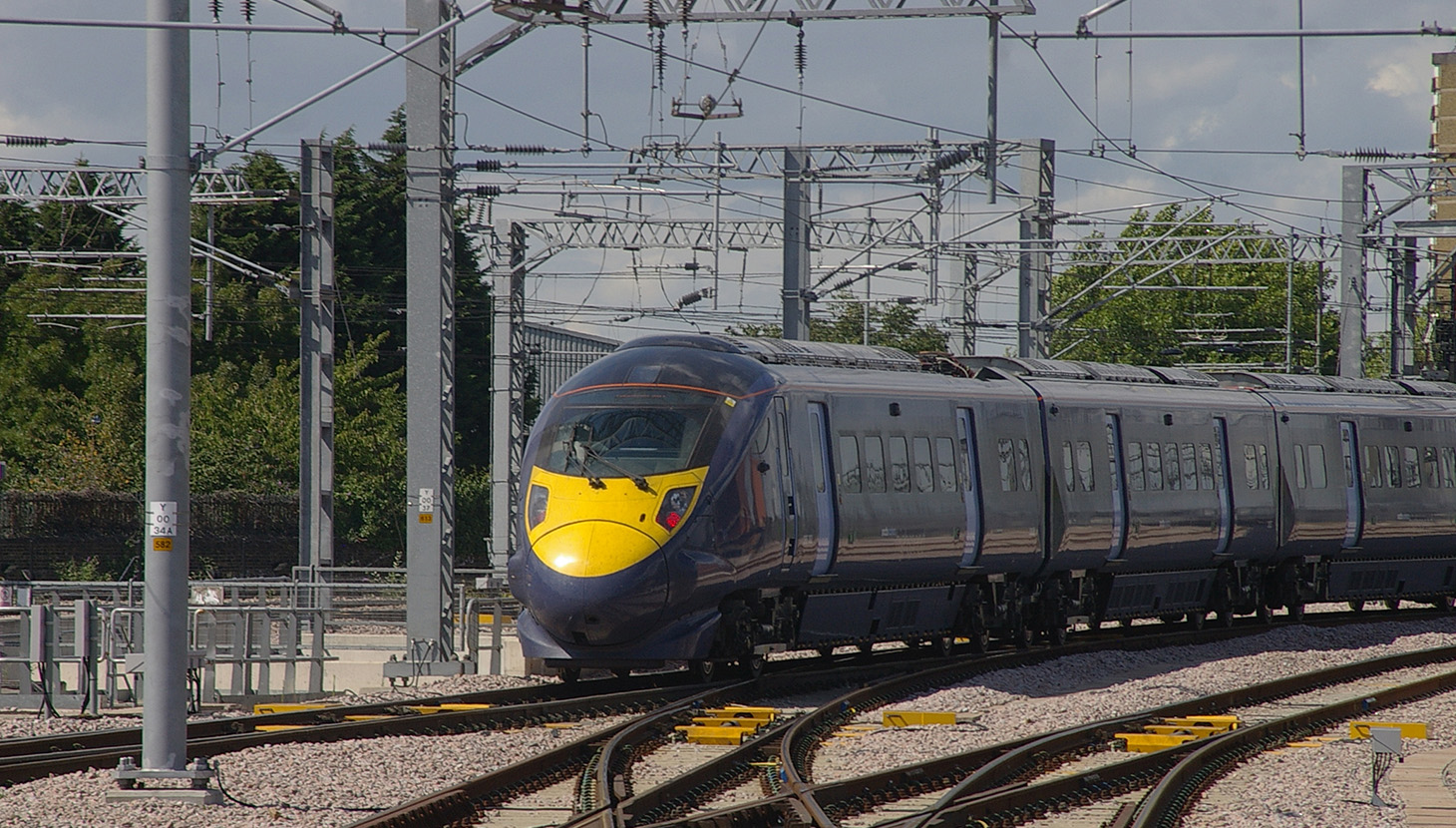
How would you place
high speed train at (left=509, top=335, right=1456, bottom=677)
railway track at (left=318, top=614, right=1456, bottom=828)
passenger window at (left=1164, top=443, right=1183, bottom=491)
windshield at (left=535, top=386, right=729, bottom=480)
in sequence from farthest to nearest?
passenger window at (left=1164, top=443, right=1183, bottom=491) → windshield at (left=535, top=386, right=729, bottom=480) → high speed train at (left=509, top=335, right=1456, bottom=677) → railway track at (left=318, top=614, right=1456, bottom=828)

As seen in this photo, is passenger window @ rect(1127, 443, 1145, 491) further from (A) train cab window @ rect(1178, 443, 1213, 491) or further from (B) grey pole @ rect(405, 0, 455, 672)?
(B) grey pole @ rect(405, 0, 455, 672)

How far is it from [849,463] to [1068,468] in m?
4.81

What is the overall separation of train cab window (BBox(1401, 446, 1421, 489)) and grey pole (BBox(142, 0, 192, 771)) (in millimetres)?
23061

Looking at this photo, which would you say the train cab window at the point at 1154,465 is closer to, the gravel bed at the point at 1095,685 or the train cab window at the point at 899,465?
the gravel bed at the point at 1095,685

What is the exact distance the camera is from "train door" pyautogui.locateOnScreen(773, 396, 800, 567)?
18719 millimetres

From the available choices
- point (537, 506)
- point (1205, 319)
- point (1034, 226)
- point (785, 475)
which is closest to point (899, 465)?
point (785, 475)

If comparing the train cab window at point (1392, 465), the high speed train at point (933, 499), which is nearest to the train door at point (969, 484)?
the high speed train at point (933, 499)

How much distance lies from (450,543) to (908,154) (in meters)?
13.5

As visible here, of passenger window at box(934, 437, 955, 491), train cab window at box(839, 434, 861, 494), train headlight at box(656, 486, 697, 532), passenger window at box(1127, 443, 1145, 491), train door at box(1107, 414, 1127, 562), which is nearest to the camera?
train headlight at box(656, 486, 697, 532)

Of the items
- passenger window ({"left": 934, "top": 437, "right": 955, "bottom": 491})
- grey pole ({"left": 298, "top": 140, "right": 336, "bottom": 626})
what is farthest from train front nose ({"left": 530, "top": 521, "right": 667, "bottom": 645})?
grey pole ({"left": 298, "top": 140, "right": 336, "bottom": 626})

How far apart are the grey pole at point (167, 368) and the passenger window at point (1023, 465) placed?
40.8ft

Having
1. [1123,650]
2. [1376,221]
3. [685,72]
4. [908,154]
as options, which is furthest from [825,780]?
[1376,221]

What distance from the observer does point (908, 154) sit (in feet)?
108

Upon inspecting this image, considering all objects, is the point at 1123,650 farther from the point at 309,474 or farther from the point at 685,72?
the point at 309,474
